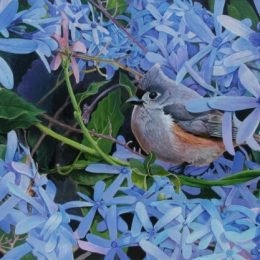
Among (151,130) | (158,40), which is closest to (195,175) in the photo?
(151,130)

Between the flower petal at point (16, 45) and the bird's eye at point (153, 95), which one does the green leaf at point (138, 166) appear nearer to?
the bird's eye at point (153, 95)

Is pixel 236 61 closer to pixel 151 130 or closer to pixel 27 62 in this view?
pixel 151 130

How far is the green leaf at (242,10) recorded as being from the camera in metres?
1.07

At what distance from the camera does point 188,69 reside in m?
1.07

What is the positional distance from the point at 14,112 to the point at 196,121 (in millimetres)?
246

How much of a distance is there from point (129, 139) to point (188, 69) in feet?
0.42

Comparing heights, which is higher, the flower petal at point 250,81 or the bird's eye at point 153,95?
the flower petal at point 250,81

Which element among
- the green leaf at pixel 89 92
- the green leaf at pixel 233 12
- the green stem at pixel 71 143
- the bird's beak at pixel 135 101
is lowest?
the green stem at pixel 71 143

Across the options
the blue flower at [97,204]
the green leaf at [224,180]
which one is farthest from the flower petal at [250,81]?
the blue flower at [97,204]

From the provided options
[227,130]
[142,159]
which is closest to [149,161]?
[142,159]

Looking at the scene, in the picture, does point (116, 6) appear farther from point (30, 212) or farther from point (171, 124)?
point (30, 212)

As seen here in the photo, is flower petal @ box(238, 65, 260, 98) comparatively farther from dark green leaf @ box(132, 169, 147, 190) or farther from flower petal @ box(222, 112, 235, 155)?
dark green leaf @ box(132, 169, 147, 190)

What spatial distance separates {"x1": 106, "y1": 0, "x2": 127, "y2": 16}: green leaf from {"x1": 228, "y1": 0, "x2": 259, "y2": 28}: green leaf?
0.15 metres

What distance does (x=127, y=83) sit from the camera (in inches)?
43.4
